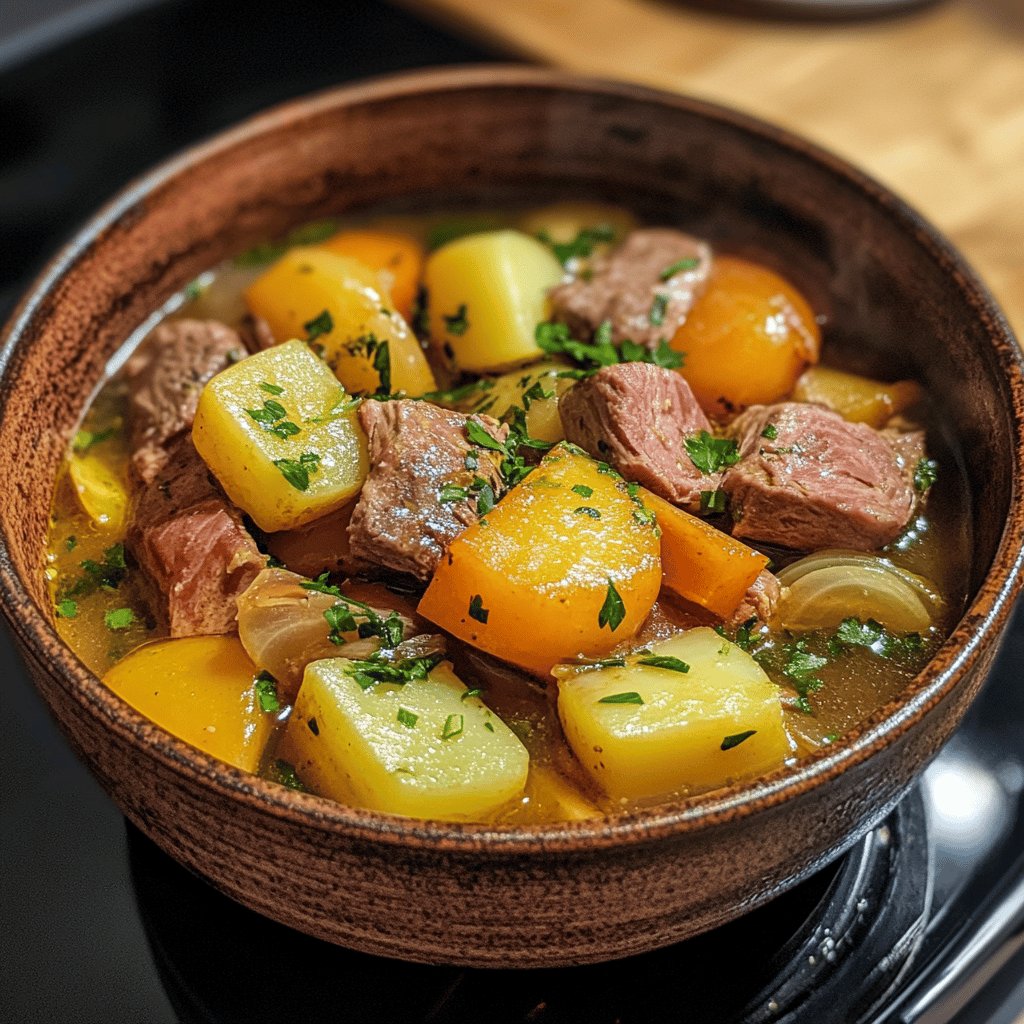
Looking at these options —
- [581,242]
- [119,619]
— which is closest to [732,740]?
[119,619]

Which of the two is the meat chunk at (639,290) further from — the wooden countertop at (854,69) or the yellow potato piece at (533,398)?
the wooden countertop at (854,69)

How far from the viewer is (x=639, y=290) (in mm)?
1980

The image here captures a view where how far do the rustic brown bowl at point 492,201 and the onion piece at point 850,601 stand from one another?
88mm

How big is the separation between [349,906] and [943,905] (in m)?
0.82

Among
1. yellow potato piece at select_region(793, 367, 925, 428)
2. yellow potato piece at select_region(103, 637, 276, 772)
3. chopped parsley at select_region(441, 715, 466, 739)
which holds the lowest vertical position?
yellow potato piece at select_region(103, 637, 276, 772)

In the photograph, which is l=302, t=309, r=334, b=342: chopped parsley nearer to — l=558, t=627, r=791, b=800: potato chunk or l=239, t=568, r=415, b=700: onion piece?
l=239, t=568, r=415, b=700: onion piece

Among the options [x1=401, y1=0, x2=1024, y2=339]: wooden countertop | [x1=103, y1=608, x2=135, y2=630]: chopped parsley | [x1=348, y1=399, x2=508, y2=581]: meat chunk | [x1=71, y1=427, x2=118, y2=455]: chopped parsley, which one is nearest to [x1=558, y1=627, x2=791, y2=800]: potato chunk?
[x1=348, y1=399, x2=508, y2=581]: meat chunk

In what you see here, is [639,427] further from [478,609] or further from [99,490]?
[99,490]

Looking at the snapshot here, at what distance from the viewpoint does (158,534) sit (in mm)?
1607

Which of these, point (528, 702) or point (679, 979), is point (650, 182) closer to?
point (528, 702)

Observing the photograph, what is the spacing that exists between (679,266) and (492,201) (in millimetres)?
537

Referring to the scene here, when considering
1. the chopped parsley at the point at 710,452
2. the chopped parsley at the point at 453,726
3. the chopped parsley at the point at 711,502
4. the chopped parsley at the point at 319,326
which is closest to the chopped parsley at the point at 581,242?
the chopped parsley at the point at 319,326

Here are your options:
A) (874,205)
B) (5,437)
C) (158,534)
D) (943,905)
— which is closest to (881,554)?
(943,905)

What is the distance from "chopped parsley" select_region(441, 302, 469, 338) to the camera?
6.40ft
